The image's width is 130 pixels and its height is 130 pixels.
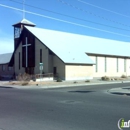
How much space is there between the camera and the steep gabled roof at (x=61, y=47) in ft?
146

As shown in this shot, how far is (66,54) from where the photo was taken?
148 ft

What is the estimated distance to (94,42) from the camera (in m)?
57.2

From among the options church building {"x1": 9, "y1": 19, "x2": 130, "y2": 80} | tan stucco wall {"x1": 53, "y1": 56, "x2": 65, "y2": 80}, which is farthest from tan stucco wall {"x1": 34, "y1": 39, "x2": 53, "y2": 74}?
tan stucco wall {"x1": 53, "y1": 56, "x2": 65, "y2": 80}

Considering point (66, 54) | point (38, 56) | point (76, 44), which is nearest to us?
point (66, 54)

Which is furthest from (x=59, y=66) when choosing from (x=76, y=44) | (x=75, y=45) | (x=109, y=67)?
(x=109, y=67)

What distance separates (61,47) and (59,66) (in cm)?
397

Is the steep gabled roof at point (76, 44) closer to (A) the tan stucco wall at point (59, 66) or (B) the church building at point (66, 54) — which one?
(B) the church building at point (66, 54)

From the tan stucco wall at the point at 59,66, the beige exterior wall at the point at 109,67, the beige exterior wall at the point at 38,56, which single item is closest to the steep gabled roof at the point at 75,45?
the beige exterior wall at the point at 38,56

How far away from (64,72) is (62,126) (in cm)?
3501

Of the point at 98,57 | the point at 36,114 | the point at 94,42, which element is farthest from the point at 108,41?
the point at 36,114

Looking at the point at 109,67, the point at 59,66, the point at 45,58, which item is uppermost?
the point at 45,58

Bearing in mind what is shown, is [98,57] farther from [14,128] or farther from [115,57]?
[14,128]

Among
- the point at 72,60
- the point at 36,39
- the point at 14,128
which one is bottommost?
the point at 14,128

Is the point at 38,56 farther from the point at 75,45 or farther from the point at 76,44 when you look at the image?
the point at 76,44
